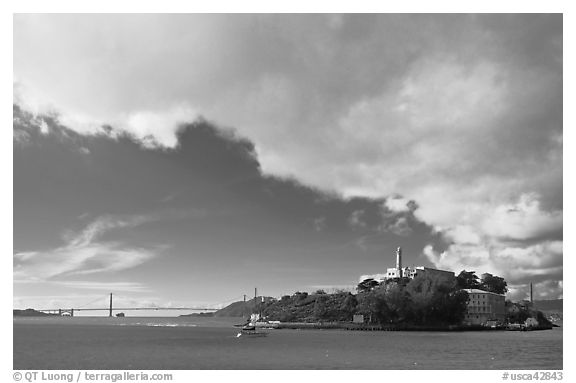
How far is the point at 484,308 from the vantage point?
274ft

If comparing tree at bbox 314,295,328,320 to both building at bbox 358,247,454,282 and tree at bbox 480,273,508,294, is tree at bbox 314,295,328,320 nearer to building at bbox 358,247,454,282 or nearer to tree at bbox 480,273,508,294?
building at bbox 358,247,454,282

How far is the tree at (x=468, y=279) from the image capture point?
3610 inches

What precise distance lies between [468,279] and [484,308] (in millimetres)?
10120

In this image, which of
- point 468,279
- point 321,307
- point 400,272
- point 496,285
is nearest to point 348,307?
point 321,307

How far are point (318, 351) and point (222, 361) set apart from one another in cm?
813

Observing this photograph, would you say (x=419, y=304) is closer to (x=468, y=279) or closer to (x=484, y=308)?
(x=484, y=308)

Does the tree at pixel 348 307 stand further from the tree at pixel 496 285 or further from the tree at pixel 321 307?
the tree at pixel 496 285

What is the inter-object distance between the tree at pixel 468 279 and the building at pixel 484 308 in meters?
4.95

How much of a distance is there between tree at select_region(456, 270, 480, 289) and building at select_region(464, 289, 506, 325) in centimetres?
495

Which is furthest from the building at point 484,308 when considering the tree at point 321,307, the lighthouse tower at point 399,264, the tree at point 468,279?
the tree at point 321,307

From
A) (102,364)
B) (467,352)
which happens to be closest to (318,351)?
(467,352)
